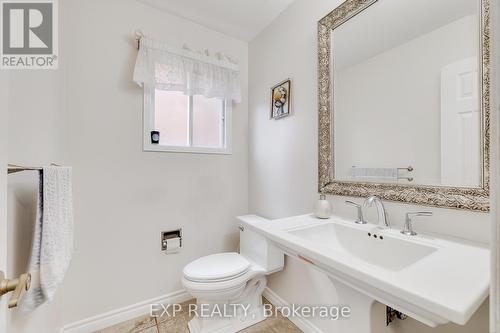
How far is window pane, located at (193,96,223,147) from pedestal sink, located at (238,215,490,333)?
3.71 feet

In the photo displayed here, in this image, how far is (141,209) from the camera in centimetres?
165

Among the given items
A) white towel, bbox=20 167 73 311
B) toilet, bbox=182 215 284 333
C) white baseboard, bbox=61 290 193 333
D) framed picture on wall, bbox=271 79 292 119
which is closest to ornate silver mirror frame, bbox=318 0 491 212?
framed picture on wall, bbox=271 79 292 119

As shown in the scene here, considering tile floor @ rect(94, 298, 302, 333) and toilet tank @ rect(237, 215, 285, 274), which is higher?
toilet tank @ rect(237, 215, 285, 274)

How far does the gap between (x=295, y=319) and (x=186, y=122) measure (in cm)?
177

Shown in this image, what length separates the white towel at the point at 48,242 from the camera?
0.73 meters

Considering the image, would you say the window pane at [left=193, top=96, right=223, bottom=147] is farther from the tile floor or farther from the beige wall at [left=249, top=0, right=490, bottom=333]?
the tile floor

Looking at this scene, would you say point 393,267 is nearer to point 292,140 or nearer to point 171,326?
point 292,140

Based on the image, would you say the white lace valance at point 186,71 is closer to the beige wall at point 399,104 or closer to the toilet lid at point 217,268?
the beige wall at point 399,104

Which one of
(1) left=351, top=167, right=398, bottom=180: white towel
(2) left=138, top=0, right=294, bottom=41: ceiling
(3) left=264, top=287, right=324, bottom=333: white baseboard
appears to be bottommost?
(3) left=264, top=287, right=324, bottom=333: white baseboard

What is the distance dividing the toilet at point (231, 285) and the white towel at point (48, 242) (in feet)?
2.40

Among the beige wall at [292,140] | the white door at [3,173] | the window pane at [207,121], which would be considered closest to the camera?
the white door at [3,173]

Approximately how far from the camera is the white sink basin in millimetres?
850

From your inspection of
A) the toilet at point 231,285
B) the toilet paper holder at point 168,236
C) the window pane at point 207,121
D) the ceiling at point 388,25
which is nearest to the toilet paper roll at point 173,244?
the toilet paper holder at point 168,236

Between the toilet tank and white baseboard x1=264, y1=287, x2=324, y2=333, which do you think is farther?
the toilet tank
